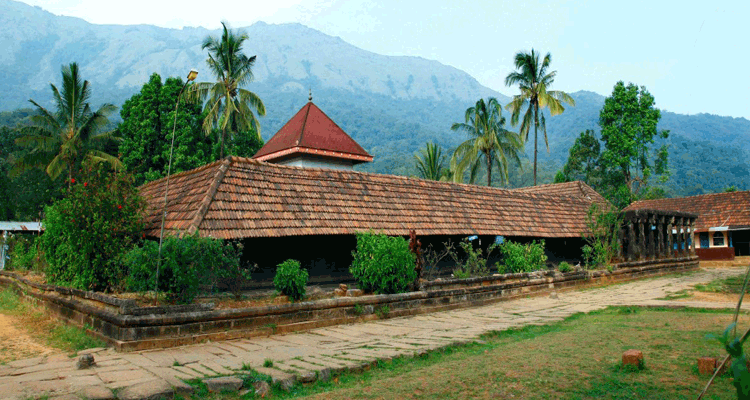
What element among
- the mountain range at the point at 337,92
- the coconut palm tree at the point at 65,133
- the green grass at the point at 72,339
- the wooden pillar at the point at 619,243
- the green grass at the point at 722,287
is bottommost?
the green grass at the point at 72,339

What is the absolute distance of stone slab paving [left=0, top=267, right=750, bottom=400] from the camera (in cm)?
495

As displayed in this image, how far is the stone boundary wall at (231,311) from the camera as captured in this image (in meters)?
6.83

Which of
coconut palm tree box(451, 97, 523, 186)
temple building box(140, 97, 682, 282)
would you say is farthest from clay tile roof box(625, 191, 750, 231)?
temple building box(140, 97, 682, 282)

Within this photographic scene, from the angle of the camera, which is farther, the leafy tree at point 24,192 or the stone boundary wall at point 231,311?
the leafy tree at point 24,192

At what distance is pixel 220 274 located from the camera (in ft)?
27.2

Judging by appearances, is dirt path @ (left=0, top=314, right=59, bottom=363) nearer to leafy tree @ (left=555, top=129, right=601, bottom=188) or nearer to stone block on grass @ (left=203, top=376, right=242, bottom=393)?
stone block on grass @ (left=203, top=376, right=242, bottom=393)

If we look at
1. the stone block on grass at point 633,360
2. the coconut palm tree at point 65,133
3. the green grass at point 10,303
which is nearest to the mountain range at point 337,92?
the coconut palm tree at point 65,133

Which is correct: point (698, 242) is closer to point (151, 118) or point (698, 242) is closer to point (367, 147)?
point (151, 118)

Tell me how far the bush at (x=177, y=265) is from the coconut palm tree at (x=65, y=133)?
17.0 metres

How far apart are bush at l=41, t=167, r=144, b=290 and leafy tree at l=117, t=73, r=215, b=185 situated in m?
17.9

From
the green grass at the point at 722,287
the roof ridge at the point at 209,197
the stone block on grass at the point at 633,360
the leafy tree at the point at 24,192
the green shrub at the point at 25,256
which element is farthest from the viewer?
the leafy tree at the point at 24,192

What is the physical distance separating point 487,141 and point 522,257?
16.6 meters

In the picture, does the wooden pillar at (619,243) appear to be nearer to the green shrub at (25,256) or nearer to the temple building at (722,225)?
the temple building at (722,225)

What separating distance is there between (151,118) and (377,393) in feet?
87.3
